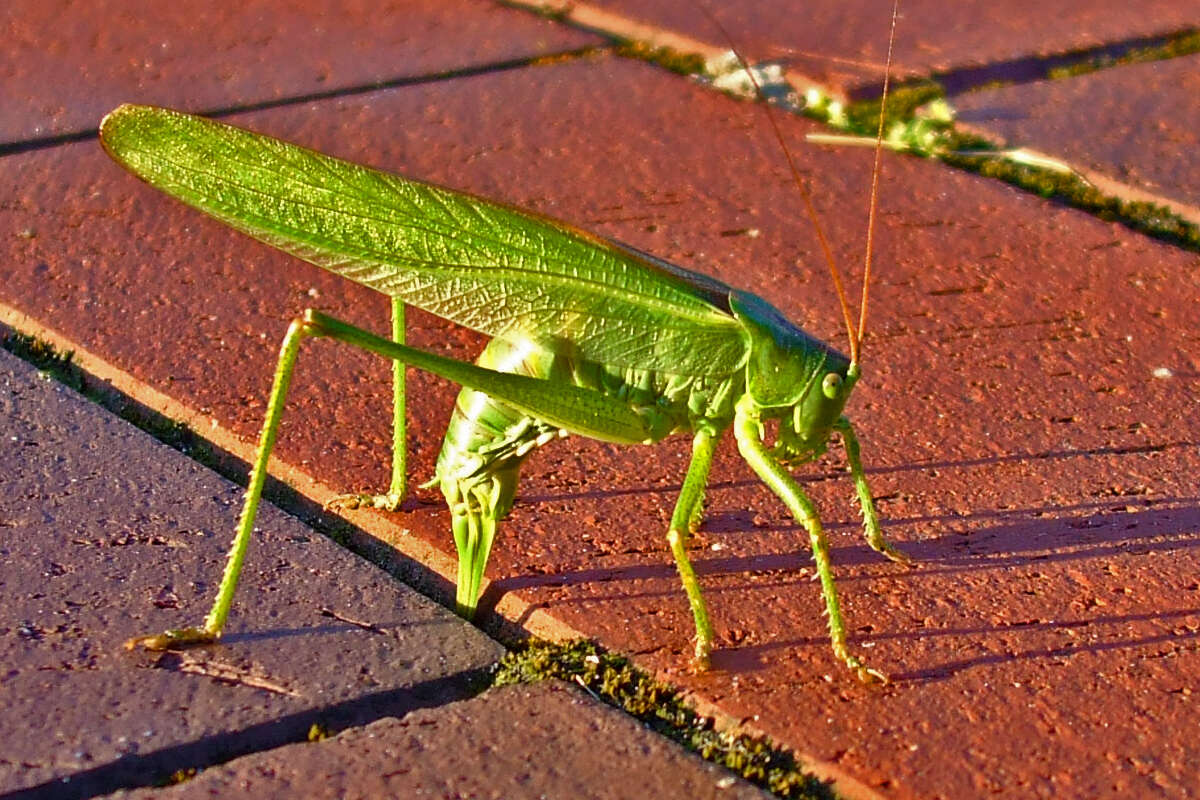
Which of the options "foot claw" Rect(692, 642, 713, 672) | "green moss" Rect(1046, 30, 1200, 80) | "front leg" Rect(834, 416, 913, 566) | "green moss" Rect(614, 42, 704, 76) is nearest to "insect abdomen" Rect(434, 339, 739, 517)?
"front leg" Rect(834, 416, 913, 566)

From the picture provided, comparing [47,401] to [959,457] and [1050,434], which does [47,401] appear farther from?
[1050,434]

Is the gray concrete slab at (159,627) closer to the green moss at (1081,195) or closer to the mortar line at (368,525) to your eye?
the mortar line at (368,525)

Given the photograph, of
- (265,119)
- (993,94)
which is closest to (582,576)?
(265,119)

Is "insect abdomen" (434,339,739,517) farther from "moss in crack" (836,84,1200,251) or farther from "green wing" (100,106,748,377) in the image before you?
"moss in crack" (836,84,1200,251)

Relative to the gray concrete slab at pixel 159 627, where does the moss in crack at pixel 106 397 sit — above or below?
below

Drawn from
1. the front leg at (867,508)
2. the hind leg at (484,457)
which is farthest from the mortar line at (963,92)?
the hind leg at (484,457)

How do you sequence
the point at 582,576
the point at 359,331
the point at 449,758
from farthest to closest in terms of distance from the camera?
1. the point at 582,576
2. the point at 359,331
3. the point at 449,758
